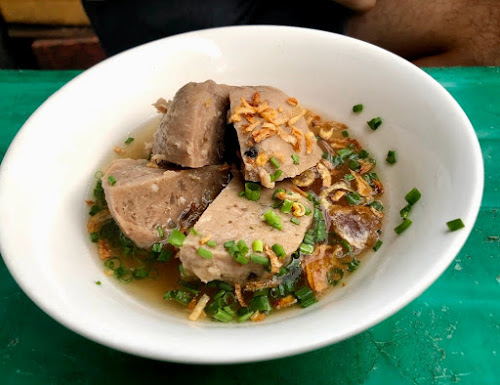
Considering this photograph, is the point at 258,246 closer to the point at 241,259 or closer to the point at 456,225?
the point at 241,259

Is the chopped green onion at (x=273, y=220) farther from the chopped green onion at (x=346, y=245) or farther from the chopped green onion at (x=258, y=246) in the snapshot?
the chopped green onion at (x=346, y=245)

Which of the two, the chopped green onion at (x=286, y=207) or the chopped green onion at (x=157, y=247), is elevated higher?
the chopped green onion at (x=286, y=207)

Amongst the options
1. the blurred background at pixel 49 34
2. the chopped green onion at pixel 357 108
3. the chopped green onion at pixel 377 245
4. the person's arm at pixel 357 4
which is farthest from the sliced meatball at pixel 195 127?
the blurred background at pixel 49 34

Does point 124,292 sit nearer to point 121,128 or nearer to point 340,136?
point 121,128

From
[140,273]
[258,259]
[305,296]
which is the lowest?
[140,273]

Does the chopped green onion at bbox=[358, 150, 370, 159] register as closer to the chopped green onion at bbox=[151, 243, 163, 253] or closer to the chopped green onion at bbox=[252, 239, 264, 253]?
the chopped green onion at bbox=[252, 239, 264, 253]

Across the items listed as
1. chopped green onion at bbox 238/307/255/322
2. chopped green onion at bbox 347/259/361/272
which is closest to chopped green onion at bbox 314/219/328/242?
chopped green onion at bbox 347/259/361/272

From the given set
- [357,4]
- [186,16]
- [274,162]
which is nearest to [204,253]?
[274,162]
